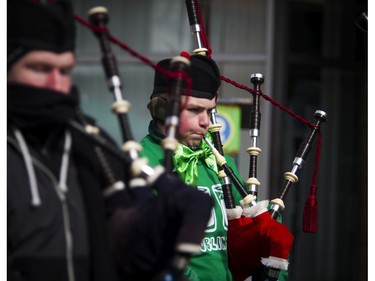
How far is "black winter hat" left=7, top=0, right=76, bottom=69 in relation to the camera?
8.60 feet

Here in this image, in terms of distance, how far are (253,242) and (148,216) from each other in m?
1.47

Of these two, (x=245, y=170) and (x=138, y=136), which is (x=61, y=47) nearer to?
(x=245, y=170)

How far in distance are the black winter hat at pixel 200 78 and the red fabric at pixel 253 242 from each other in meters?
0.58

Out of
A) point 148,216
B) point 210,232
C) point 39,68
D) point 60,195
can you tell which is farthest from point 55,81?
point 210,232

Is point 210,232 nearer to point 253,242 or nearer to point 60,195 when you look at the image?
point 253,242

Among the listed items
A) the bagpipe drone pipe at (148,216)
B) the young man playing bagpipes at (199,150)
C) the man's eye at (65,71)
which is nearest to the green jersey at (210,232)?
the young man playing bagpipes at (199,150)

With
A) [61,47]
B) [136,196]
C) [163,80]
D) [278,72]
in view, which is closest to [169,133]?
[136,196]

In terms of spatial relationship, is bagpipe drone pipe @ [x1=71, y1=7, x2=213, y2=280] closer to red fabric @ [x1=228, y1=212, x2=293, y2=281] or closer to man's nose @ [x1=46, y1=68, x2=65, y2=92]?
man's nose @ [x1=46, y1=68, x2=65, y2=92]

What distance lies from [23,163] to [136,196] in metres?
0.34

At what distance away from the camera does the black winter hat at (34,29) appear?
2.62 m

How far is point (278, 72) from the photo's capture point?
743cm

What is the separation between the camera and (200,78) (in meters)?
3.99

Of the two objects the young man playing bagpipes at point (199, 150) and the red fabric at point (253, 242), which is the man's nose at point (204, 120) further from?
the red fabric at point (253, 242)

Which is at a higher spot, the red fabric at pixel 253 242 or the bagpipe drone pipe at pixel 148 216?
the bagpipe drone pipe at pixel 148 216
